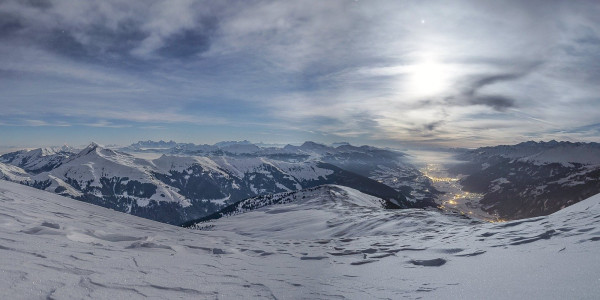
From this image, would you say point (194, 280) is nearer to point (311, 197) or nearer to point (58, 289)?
point (58, 289)

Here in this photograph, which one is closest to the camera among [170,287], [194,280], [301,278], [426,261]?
[170,287]

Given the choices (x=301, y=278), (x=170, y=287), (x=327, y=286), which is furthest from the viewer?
(x=301, y=278)

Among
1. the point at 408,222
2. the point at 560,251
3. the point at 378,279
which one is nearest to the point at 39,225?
the point at 378,279

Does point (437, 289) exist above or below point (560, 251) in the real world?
below

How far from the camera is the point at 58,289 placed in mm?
6062

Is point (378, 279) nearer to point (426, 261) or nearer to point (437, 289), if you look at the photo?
point (437, 289)

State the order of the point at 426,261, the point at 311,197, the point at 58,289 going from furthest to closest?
the point at 311,197, the point at 426,261, the point at 58,289

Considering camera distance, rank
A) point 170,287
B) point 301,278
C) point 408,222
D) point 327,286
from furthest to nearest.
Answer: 1. point 408,222
2. point 301,278
3. point 327,286
4. point 170,287

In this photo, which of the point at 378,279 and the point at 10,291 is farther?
the point at 378,279

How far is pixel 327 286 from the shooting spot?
9703 millimetres

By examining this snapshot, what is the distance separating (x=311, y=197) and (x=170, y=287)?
141 metres

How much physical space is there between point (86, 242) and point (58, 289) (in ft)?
18.0

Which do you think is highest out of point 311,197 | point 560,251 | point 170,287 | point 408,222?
point 560,251

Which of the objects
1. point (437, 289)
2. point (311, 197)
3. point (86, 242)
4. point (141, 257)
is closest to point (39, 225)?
point (86, 242)
